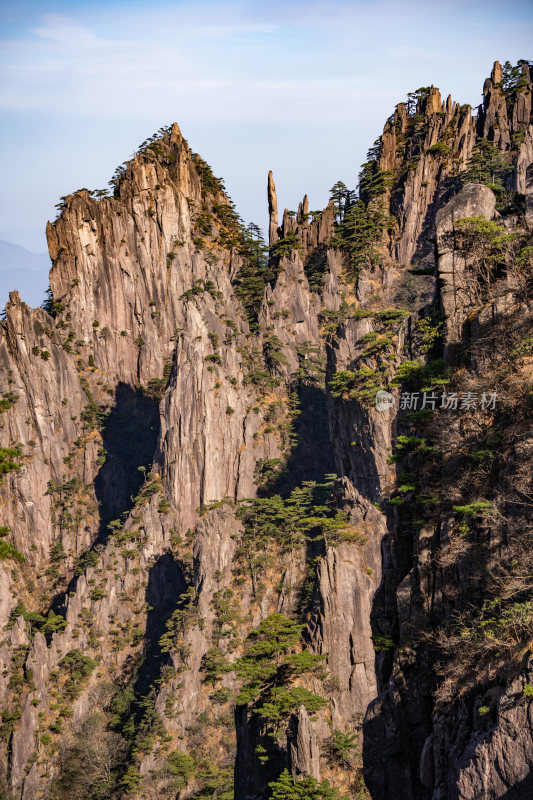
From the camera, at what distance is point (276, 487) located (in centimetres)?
8688

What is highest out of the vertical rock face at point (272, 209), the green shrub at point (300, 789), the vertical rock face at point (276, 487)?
the vertical rock face at point (272, 209)

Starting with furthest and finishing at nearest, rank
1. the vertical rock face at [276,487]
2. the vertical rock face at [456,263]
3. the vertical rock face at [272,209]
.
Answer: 1. the vertical rock face at [272,209]
2. the vertical rock face at [456,263]
3. the vertical rock face at [276,487]

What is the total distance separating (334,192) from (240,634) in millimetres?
55919

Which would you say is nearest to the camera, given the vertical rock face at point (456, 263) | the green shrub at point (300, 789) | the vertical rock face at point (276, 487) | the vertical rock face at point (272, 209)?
the vertical rock face at point (276, 487)

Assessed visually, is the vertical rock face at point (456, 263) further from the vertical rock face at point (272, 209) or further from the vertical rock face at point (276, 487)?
the vertical rock face at point (272, 209)

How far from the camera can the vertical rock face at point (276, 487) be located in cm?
2322

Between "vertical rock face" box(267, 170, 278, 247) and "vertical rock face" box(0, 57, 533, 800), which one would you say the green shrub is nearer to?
"vertical rock face" box(0, 57, 533, 800)

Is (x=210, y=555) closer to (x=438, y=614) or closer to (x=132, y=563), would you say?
(x=132, y=563)

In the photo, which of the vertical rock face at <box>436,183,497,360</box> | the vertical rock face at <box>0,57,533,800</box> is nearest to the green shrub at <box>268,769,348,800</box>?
the vertical rock face at <box>0,57,533,800</box>

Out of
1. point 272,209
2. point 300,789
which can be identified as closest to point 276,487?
point 272,209

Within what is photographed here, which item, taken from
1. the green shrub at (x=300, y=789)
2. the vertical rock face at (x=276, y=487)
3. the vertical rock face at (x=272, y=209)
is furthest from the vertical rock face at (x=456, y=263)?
the vertical rock face at (x=272, y=209)

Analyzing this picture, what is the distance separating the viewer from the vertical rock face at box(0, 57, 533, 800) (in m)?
23.2

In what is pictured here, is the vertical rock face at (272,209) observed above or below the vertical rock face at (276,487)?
above

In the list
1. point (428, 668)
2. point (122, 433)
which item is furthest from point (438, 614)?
point (122, 433)
